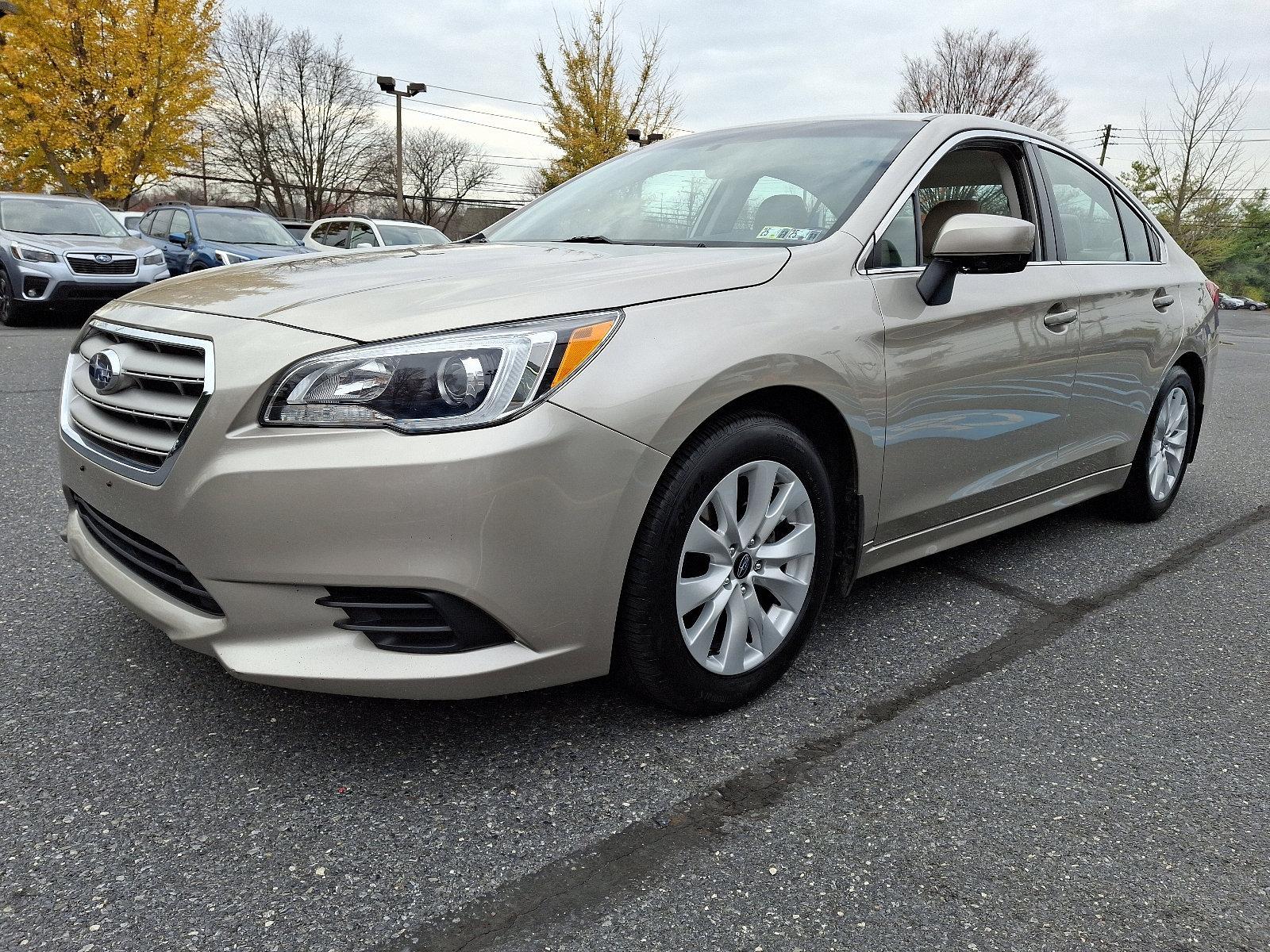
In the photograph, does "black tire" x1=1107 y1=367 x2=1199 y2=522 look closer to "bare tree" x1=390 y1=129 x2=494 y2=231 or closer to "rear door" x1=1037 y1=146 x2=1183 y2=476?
"rear door" x1=1037 y1=146 x2=1183 y2=476

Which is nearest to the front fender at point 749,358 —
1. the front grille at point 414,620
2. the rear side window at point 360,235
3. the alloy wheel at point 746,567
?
the alloy wheel at point 746,567

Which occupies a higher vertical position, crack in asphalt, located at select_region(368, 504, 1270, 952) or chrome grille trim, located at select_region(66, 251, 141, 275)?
chrome grille trim, located at select_region(66, 251, 141, 275)

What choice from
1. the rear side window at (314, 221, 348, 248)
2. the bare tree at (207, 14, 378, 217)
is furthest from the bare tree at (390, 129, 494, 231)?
the rear side window at (314, 221, 348, 248)

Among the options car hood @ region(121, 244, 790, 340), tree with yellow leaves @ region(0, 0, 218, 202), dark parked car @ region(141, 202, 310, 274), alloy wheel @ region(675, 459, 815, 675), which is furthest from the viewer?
tree with yellow leaves @ region(0, 0, 218, 202)

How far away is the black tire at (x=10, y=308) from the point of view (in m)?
11.0

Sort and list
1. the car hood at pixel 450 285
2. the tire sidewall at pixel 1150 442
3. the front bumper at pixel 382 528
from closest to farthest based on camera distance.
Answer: the front bumper at pixel 382 528
the car hood at pixel 450 285
the tire sidewall at pixel 1150 442

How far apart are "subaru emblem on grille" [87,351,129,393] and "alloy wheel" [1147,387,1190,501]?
3.85 meters

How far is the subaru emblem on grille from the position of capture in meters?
2.27

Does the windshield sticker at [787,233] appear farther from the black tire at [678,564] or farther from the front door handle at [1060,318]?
the front door handle at [1060,318]

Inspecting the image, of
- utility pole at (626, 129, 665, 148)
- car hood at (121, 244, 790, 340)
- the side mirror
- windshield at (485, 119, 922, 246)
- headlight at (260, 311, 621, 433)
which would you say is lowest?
headlight at (260, 311, 621, 433)

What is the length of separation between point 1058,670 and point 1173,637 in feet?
1.84

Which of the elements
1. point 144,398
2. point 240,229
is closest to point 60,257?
point 240,229

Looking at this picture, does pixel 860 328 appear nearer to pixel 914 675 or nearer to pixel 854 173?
pixel 854 173

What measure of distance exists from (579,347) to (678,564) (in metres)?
0.53
